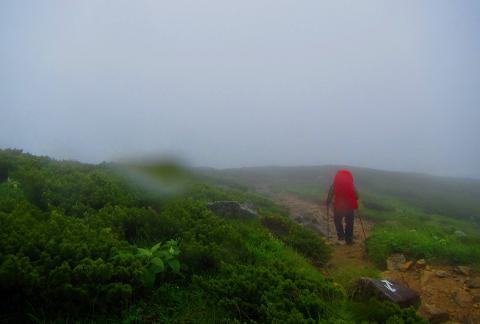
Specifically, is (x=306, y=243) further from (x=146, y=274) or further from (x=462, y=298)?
(x=146, y=274)

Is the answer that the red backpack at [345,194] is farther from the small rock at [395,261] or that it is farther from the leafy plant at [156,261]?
the leafy plant at [156,261]

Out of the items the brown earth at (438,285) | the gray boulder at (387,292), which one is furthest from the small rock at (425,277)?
the gray boulder at (387,292)

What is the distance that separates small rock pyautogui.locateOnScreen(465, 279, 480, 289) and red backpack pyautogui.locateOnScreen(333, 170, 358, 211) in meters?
4.65

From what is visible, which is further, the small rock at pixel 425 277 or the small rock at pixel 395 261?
the small rock at pixel 395 261

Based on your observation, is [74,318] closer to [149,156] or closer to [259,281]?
[259,281]

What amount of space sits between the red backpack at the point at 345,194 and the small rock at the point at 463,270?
13.2 feet

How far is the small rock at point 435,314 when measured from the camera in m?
6.36

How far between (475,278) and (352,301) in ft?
14.1

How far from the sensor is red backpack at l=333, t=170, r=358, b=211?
12.7 metres

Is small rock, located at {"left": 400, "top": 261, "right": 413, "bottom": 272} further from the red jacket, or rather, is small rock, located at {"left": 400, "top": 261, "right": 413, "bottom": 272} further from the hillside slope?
the hillside slope

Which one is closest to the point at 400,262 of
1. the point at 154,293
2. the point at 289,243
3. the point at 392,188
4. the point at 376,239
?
the point at 376,239

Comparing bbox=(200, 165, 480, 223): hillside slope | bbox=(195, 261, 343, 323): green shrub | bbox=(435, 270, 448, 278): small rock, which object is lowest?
bbox=(200, 165, 480, 223): hillside slope

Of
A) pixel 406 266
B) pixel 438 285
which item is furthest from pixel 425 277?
pixel 406 266

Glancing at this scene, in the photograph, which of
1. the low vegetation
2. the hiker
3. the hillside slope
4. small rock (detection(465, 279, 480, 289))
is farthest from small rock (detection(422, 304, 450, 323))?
the hillside slope
